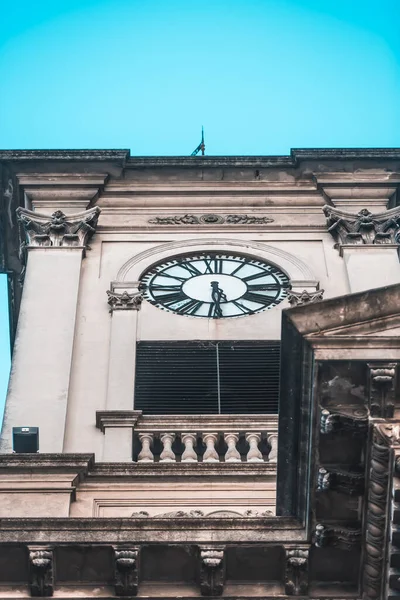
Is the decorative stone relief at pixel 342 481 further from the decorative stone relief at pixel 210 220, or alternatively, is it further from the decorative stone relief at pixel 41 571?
the decorative stone relief at pixel 210 220

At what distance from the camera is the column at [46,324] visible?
26438mm

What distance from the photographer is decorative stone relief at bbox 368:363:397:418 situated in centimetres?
1717

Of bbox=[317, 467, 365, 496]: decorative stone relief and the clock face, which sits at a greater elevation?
the clock face

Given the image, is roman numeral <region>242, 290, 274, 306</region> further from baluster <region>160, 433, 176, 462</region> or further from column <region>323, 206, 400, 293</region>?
baluster <region>160, 433, 176, 462</region>

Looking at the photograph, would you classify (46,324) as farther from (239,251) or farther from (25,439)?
(239,251)

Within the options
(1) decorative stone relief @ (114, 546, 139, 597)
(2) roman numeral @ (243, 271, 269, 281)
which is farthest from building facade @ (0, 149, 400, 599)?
(2) roman numeral @ (243, 271, 269, 281)

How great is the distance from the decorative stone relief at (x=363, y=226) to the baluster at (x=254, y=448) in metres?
7.85

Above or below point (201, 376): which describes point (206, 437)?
below

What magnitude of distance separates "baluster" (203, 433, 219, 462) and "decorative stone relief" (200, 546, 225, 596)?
7.89 meters

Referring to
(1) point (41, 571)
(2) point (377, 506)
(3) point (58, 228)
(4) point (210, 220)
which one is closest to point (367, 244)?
(4) point (210, 220)

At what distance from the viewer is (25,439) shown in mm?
24500

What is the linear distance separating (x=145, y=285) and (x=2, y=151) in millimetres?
5801

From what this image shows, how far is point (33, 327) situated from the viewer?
95.7 ft

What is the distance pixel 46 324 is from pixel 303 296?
16.1 ft
